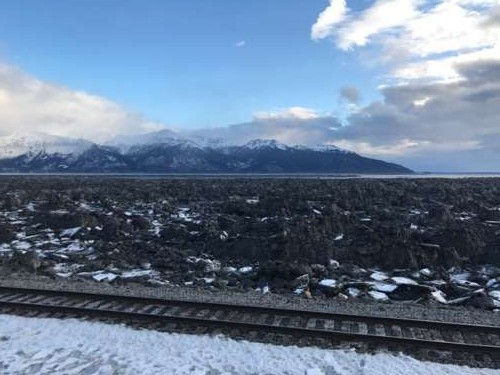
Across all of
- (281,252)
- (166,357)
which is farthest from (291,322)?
(281,252)

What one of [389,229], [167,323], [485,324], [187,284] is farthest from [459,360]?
[389,229]

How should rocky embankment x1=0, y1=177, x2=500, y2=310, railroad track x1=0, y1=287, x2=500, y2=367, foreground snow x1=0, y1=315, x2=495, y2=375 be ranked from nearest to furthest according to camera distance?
foreground snow x1=0, y1=315, x2=495, y2=375
railroad track x1=0, y1=287, x2=500, y2=367
rocky embankment x1=0, y1=177, x2=500, y2=310

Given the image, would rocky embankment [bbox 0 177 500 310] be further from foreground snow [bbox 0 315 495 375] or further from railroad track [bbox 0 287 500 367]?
foreground snow [bbox 0 315 495 375]

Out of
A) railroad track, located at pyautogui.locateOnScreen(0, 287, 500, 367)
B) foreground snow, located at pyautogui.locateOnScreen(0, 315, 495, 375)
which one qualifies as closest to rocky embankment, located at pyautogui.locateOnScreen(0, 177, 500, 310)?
railroad track, located at pyautogui.locateOnScreen(0, 287, 500, 367)

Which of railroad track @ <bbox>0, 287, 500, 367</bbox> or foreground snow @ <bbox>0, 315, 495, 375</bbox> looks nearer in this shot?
foreground snow @ <bbox>0, 315, 495, 375</bbox>

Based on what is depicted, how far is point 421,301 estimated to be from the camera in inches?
534

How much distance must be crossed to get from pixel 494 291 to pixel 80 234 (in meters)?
16.2

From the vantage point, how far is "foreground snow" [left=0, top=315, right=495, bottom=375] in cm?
879

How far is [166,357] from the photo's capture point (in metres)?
9.35

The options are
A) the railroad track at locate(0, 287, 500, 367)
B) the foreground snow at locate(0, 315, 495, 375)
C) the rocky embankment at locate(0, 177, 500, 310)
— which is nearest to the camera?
the foreground snow at locate(0, 315, 495, 375)

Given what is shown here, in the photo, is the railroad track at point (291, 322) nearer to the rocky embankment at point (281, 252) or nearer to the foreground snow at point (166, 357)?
the foreground snow at point (166, 357)

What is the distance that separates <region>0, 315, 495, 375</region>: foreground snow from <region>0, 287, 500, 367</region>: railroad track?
0.59 meters

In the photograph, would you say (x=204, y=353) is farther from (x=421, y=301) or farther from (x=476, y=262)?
(x=476, y=262)

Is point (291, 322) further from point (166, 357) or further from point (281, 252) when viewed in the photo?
point (281, 252)
